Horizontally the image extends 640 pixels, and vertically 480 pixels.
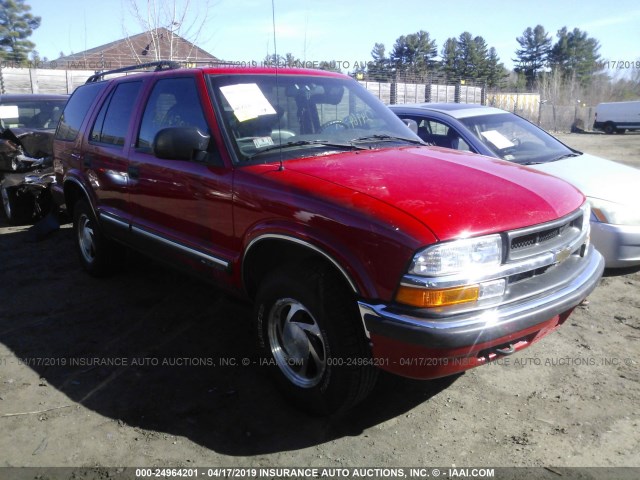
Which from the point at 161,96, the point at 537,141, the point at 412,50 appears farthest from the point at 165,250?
the point at 412,50

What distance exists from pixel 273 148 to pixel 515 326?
1807mm

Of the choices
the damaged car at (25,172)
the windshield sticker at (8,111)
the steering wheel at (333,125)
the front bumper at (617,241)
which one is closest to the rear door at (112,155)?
the steering wheel at (333,125)

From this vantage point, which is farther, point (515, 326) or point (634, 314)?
point (634, 314)

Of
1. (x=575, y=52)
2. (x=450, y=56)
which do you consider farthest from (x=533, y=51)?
(x=450, y=56)

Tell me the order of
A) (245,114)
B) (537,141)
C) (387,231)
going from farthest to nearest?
(537,141), (245,114), (387,231)

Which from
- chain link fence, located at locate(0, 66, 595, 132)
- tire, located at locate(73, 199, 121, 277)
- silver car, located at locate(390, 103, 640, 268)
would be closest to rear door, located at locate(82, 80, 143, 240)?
tire, located at locate(73, 199, 121, 277)

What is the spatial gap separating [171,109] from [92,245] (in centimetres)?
216

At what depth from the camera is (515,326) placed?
2539mm

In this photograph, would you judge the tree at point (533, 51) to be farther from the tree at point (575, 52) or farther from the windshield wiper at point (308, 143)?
the windshield wiper at point (308, 143)

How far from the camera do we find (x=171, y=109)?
393 cm

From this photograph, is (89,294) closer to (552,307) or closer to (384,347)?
(384,347)

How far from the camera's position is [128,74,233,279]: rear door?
340cm

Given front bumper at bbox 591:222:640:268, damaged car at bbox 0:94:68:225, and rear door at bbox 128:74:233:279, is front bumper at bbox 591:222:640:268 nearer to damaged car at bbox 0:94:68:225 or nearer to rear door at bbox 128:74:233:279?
rear door at bbox 128:74:233:279

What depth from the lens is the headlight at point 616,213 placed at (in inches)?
189
